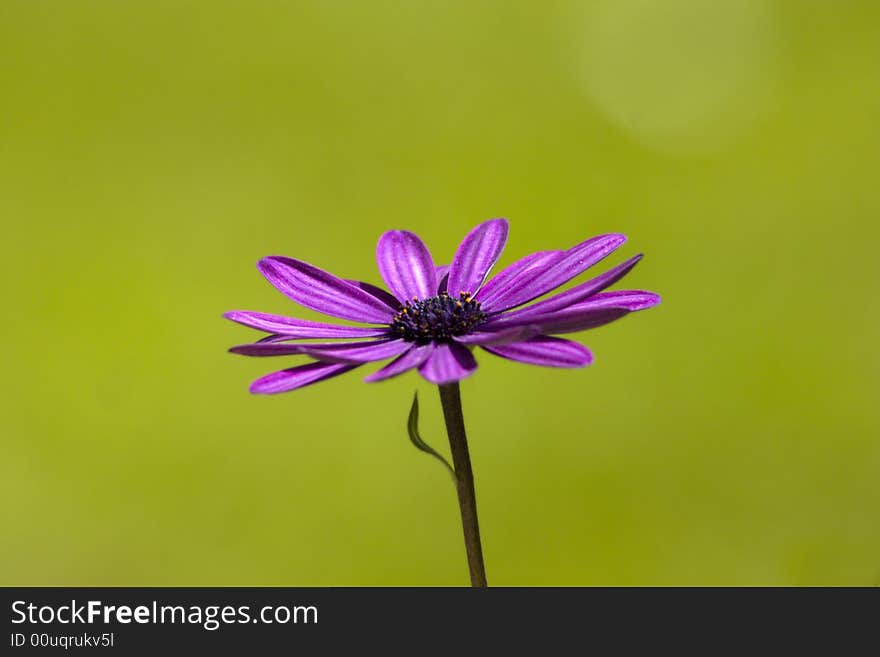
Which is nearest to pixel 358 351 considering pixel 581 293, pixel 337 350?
pixel 337 350

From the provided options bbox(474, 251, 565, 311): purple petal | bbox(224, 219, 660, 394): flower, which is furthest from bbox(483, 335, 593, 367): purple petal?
bbox(474, 251, 565, 311): purple petal

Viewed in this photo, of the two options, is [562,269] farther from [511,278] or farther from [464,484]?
[464,484]

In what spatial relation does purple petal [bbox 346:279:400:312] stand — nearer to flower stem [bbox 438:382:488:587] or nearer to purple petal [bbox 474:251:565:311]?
purple petal [bbox 474:251:565:311]

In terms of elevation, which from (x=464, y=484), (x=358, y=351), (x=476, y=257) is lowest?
(x=464, y=484)

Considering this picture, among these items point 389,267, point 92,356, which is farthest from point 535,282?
point 92,356

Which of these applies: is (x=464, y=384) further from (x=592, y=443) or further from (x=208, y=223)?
(x=208, y=223)

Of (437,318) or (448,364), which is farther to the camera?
(437,318)
